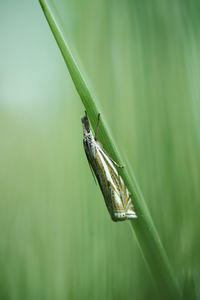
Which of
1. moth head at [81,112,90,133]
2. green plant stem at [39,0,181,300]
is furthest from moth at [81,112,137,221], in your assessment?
green plant stem at [39,0,181,300]

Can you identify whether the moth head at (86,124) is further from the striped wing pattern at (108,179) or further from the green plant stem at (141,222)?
the green plant stem at (141,222)

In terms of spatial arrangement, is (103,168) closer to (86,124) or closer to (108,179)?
(108,179)

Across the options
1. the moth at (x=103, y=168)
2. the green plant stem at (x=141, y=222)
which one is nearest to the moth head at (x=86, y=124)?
the moth at (x=103, y=168)

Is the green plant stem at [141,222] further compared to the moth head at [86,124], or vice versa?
the moth head at [86,124]

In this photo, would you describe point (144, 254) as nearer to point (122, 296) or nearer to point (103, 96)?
point (122, 296)

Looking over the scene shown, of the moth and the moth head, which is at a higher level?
the moth head

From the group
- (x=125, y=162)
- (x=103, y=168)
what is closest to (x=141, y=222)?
(x=125, y=162)

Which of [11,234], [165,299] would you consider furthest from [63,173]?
[165,299]

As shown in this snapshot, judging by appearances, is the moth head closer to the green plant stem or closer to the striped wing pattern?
the striped wing pattern
